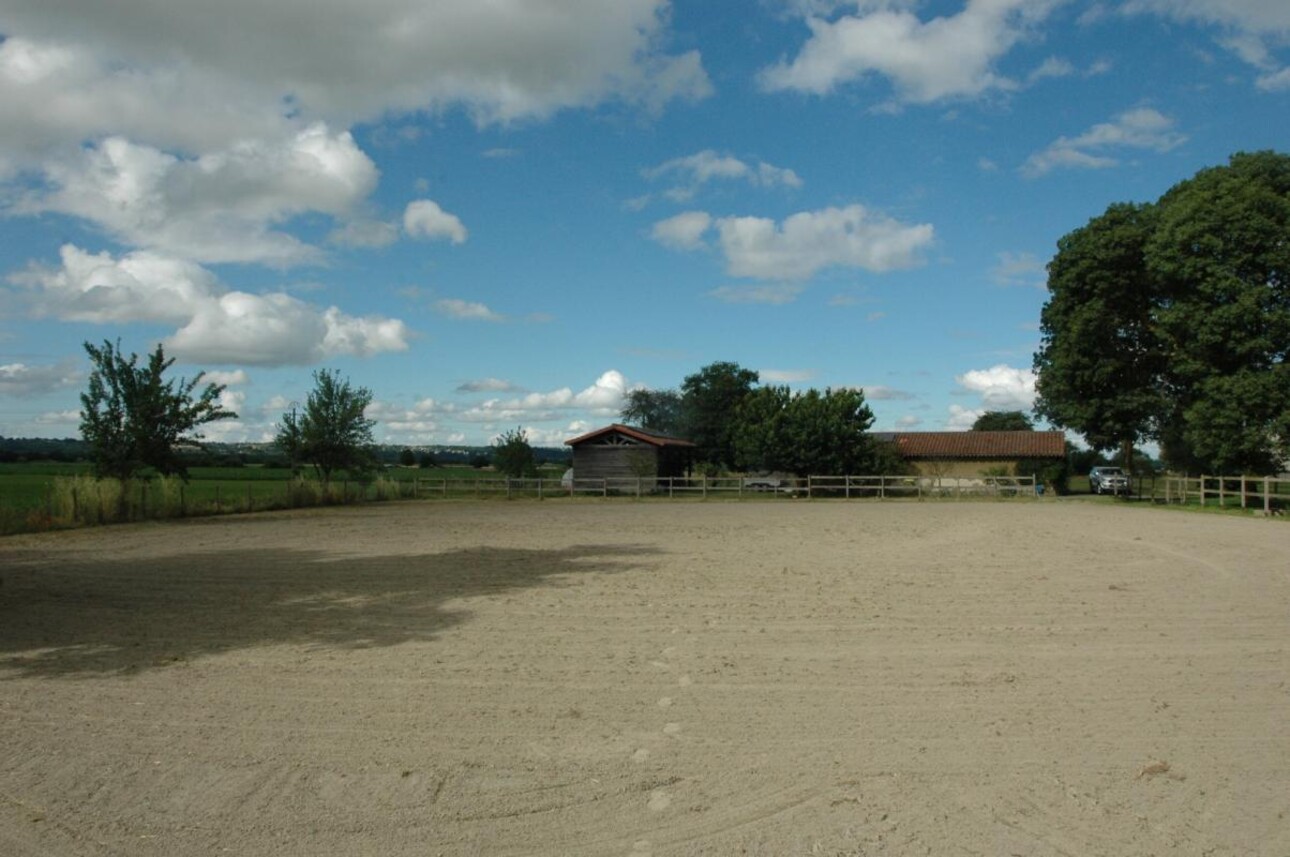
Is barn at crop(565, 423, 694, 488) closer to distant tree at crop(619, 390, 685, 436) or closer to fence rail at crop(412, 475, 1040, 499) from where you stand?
fence rail at crop(412, 475, 1040, 499)

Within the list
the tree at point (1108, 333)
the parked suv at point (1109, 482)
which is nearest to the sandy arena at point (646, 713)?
the tree at point (1108, 333)

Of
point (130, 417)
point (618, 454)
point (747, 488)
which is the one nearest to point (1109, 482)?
point (747, 488)

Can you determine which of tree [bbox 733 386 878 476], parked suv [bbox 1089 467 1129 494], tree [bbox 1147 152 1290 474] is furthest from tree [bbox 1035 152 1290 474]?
tree [bbox 733 386 878 476]

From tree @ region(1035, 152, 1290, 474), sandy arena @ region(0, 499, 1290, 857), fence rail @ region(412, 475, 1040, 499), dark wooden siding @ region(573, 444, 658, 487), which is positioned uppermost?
tree @ region(1035, 152, 1290, 474)

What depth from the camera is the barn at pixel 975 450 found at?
196 ft

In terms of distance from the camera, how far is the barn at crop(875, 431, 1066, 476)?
196 feet

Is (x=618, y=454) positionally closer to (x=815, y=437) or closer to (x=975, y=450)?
(x=815, y=437)

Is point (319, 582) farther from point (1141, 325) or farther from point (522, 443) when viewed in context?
point (1141, 325)

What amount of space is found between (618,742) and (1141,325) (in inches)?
1756

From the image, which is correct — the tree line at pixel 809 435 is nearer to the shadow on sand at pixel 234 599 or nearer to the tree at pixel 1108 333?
the tree at pixel 1108 333

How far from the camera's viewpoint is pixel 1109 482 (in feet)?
Result: 173

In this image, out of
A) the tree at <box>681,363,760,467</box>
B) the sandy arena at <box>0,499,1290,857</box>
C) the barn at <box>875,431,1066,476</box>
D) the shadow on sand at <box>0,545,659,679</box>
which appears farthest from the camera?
the tree at <box>681,363,760,467</box>

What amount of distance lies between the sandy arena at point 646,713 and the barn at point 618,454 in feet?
116

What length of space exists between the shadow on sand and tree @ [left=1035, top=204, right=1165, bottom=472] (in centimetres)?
3179
